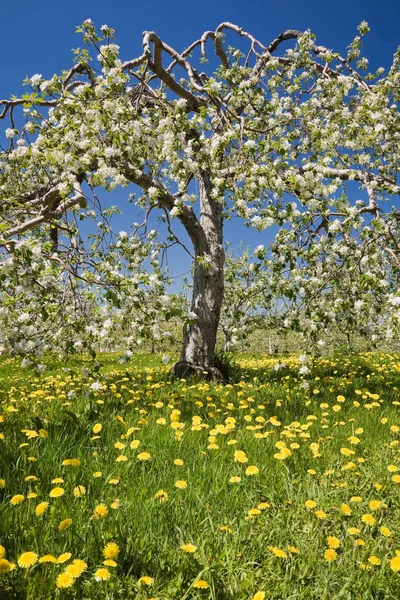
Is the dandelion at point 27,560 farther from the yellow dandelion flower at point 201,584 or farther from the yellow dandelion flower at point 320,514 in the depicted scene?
the yellow dandelion flower at point 320,514

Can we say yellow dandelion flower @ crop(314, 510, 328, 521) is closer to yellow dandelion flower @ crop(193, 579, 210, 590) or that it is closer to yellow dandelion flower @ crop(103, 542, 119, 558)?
yellow dandelion flower @ crop(193, 579, 210, 590)

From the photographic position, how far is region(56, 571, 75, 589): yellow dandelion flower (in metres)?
1.73

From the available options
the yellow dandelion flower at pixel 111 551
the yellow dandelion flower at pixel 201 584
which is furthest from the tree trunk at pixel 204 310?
the yellow dandelion flower at pixel 201 584

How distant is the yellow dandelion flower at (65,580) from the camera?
1.73m

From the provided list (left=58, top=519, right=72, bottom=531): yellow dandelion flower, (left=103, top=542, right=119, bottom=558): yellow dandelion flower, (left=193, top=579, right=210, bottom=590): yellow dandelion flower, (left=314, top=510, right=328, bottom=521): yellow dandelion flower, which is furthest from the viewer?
(left=314, top=510, right=328, bottom=521): yellow dandelion flower

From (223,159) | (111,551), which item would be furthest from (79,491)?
(223,159)

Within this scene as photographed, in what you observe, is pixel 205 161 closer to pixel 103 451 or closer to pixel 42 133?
pixel 42 133

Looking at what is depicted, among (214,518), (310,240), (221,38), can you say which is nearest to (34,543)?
(214,518)

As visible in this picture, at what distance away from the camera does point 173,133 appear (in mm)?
5277

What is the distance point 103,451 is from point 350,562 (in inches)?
79.1

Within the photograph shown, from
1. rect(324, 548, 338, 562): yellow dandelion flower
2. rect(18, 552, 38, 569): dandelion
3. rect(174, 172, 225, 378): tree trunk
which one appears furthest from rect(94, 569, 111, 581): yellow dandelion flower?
rect(174, 172, 225, 378): tree trunk

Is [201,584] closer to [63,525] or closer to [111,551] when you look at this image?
[111,551]

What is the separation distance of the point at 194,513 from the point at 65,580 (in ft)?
3.13

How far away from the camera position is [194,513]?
→ 8.31ft
